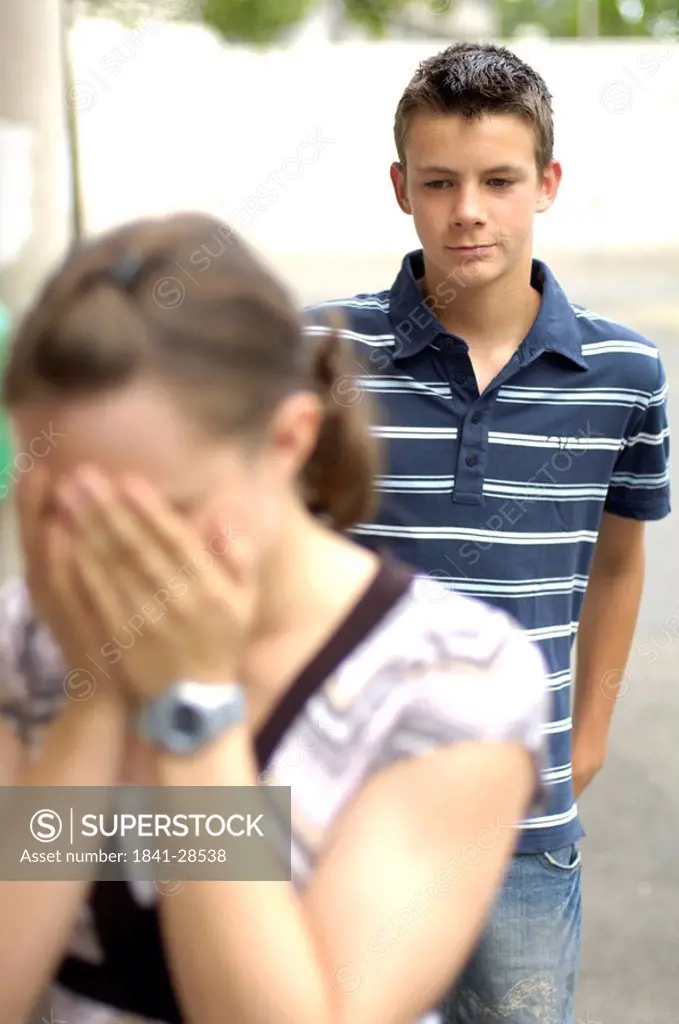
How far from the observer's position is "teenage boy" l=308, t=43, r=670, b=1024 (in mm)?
1318

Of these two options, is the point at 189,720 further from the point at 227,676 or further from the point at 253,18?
the point at 253,18

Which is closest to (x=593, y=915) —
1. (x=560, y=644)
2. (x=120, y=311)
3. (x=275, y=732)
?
(x=560, y=644)

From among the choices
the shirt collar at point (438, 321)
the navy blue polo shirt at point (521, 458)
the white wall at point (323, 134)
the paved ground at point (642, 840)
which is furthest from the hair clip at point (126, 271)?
the white wall at point (323, 134)

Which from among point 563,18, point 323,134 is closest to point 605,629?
point 323,134

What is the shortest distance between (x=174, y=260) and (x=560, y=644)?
0.79 metres

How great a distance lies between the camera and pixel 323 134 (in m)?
8.94

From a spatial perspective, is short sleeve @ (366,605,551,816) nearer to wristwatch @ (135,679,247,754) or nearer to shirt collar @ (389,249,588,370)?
wristwatch @ (135,679,247,754)

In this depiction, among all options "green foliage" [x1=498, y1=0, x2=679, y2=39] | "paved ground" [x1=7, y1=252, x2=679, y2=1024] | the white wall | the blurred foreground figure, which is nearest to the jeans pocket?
the blurred foreground figure

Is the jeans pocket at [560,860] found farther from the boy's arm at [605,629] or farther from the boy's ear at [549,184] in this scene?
the boy's ear at [549,184]

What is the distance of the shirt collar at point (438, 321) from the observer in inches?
54.4

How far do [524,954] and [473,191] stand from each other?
765 millimetres

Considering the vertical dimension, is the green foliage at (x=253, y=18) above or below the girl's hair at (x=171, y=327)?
above

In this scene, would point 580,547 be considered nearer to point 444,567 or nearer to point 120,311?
point 444,567

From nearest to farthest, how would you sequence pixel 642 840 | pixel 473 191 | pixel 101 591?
pixel 101 591 < pixel 473 191 < pixel 642 840
